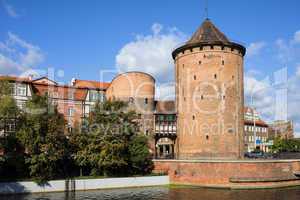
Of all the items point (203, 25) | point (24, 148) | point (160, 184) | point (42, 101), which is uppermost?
point (203, 25)

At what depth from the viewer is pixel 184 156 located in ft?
118

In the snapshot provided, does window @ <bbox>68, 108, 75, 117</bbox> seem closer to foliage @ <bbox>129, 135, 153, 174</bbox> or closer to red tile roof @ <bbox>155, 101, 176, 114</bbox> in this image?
red tile roof @ <bbox>155, 101, 176, 114</bbox>

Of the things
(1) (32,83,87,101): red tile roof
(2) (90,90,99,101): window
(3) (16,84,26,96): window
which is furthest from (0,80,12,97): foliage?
(2) (90,90,99,101): window

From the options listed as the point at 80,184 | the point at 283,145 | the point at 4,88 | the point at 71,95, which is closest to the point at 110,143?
the point at 80,184

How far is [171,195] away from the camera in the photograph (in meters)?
25.3

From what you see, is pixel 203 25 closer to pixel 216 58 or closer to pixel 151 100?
pixel 216 58

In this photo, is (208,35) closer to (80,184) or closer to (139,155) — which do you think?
(139,155)

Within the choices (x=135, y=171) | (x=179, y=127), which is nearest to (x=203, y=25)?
(x=179, y=127)

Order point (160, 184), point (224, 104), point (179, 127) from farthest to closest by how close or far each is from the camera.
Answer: point (179, 127) < point (224, 104) < point (160, 184)

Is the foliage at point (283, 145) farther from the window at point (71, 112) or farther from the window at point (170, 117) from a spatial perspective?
the window at point (71, 112)

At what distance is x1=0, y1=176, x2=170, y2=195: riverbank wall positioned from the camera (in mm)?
25047

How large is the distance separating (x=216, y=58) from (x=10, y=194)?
22177mm

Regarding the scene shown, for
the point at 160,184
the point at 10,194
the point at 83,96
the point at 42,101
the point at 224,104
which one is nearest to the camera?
the point at 10,194

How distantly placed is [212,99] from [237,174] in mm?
8632
